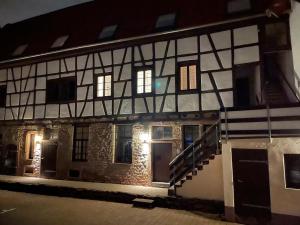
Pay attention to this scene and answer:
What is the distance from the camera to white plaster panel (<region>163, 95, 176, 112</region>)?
10.9m

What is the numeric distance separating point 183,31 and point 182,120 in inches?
150

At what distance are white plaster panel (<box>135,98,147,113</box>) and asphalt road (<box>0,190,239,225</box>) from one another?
412cm

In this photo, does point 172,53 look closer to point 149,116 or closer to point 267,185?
point 149,116

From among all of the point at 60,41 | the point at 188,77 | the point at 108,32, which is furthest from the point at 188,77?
the point at 60,41

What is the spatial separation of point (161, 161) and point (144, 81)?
370 cm

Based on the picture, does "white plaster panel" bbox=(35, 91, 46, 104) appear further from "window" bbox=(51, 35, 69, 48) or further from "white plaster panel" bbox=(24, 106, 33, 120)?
"window" bbox=(51, 35, 69, 48)

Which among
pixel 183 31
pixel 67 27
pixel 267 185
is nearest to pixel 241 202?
pixel 267 185

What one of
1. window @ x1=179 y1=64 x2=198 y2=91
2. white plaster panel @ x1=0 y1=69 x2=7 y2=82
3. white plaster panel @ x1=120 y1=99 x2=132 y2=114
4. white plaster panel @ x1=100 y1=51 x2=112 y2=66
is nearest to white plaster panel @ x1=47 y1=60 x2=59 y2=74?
white plaster panel @ x1=100 y1=51 x2=112 y2=66

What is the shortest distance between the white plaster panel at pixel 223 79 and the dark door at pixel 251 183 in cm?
322

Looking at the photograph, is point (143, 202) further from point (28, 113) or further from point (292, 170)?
point (28, 113)

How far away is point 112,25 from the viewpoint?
13602mm

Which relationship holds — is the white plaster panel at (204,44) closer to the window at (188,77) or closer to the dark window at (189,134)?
the window at (188,77)

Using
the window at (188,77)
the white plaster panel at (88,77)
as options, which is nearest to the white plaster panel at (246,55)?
the window at (188,77)

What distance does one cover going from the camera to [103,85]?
12508 millimetres
